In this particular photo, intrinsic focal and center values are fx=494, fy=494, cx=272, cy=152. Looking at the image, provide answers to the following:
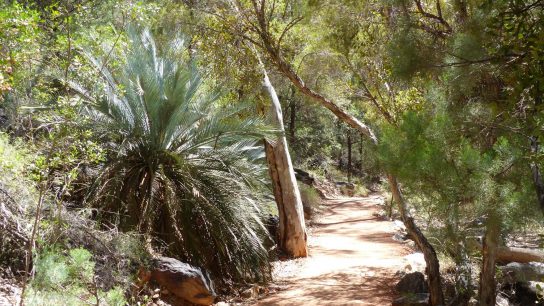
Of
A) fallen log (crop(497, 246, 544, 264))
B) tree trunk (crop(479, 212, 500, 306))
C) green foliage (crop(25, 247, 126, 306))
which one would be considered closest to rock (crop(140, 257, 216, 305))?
green foliage (crop(25, 247, 126, 306))

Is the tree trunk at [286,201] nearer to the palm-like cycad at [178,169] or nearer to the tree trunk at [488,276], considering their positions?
the palm-like cycad at [178,169]

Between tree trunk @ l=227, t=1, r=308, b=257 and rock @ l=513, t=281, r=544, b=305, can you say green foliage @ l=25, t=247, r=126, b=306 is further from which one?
tree trunk @ l=227, t=1, r=308, b=257

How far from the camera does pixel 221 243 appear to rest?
7.04 metres

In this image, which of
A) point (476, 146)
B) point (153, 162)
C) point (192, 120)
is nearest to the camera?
point (476, 146)

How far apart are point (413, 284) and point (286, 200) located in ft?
12.1

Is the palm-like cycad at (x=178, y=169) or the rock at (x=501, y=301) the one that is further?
the palm-like cycad at (x=178, y=169)

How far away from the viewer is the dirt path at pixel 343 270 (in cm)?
707

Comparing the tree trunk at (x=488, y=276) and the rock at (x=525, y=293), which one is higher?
the tree trunk at (x=488, y=276)

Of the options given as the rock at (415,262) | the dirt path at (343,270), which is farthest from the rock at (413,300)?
the rock at (415,262)

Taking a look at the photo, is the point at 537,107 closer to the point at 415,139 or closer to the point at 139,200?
the point at 415,139

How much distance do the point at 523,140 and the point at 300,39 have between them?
24.1 feet

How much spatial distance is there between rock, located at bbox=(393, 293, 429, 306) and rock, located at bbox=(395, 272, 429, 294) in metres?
0.28

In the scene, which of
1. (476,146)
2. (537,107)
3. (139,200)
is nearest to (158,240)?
(139,200)

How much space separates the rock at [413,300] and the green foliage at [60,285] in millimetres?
3719
